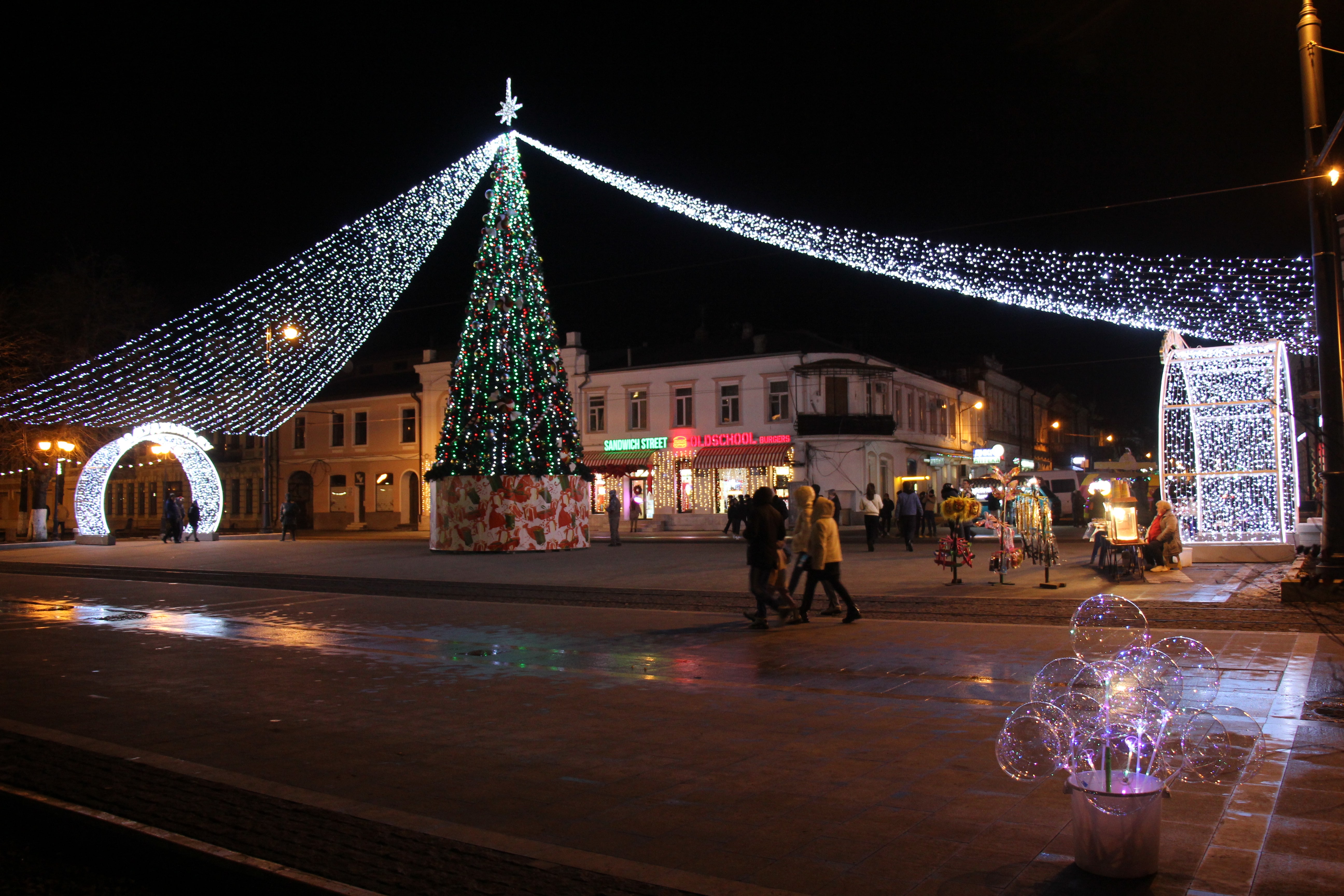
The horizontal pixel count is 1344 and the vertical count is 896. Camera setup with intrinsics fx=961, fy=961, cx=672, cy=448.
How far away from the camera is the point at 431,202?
16906 mm

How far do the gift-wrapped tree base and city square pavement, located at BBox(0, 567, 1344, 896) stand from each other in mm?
12065

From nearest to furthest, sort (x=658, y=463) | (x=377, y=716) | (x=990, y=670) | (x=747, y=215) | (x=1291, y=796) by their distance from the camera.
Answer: (x=1291, y=796), (x=377, y=716), (x=990, y=670), (x=747, y=215), (x=658, y=463)

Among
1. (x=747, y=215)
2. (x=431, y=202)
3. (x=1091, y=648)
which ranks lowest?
(x=1091, y=648)

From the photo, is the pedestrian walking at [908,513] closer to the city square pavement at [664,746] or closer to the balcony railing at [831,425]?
the city square pavement at [664,746]

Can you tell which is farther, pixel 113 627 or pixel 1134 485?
pixel 1134 485

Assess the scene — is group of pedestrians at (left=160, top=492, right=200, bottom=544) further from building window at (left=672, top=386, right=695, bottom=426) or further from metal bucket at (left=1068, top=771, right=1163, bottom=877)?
metal bucket at (left=1068, top=771, right=1163, bottom=877)

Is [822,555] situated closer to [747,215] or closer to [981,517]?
[747,215]

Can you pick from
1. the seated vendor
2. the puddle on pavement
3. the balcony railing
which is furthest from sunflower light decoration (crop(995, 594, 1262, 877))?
the balcony railing

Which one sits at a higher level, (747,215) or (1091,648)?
(747,215)

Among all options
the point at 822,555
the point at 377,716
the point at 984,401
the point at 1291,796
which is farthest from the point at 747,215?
the point at 984,401

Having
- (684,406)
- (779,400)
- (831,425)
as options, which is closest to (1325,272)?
(831,425)

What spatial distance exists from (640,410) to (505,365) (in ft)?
65.6

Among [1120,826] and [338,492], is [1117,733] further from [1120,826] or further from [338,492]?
[338,492]

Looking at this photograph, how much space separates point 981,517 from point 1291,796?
42.4ft
